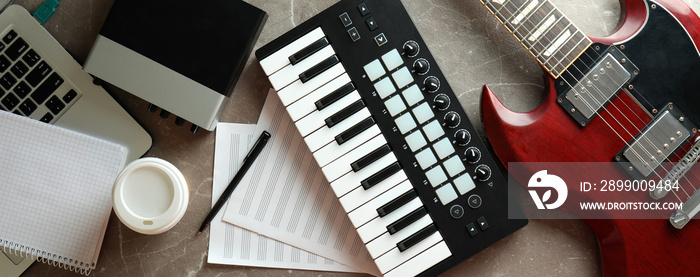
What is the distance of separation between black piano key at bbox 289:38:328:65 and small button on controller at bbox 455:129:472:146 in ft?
0.85

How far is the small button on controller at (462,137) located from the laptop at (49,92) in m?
0.52

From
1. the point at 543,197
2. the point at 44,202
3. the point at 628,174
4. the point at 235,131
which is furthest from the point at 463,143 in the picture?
the point at 44,202

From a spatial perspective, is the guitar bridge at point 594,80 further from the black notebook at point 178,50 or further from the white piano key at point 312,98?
the black notebook at point 178,50

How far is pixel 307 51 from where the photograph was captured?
0.99 metres

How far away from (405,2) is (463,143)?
27 centimetres

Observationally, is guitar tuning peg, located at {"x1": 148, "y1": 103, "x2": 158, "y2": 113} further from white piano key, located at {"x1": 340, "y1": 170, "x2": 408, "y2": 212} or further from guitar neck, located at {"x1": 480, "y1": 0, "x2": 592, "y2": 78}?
guitar neck, located at {"x1": 480, "y1": 0, "x2": 592, "y2": 78}

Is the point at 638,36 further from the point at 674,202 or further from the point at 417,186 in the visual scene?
the point at 417,186

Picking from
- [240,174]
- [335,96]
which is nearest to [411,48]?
[335,96]

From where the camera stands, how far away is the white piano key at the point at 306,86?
989mm

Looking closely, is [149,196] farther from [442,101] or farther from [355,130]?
Result: [442,101]

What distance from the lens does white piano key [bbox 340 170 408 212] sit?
0.98 metres

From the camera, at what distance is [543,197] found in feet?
3.28

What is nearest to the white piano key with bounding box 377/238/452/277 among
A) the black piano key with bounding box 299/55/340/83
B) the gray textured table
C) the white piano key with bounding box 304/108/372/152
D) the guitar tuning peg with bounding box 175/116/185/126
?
the gray textured table

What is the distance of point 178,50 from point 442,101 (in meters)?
0.44
